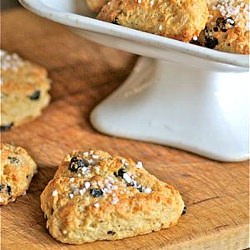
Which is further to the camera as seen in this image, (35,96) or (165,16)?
(35,96)

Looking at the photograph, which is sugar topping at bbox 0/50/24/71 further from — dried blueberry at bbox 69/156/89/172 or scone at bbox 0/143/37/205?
dried blueberry at bbox 69/156/89/172

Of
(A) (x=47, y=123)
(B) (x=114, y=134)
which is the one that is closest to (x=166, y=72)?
(B) (x=114, y=134)

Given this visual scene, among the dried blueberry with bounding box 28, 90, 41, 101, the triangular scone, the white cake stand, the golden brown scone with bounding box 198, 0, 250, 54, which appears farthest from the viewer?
the dried blueberry with bounding box 28, 90, 41, 101

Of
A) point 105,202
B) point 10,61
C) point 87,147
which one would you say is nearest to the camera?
point 105,202

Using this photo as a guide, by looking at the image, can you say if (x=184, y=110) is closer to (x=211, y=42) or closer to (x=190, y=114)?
(x=190, y=114)

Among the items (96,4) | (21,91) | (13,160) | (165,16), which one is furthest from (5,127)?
(165,16)

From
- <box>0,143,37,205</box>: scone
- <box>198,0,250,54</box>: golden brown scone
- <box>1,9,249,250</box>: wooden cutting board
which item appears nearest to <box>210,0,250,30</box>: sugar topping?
<box>198,0,250,54</box>: golden brown scone
